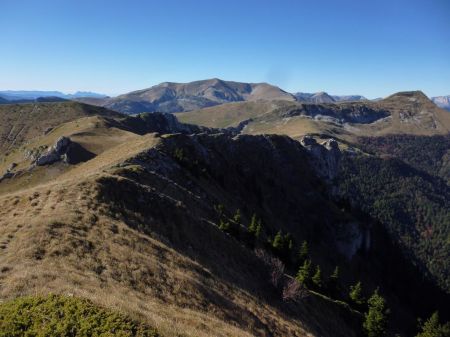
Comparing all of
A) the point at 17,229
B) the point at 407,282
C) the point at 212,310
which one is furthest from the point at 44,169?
the point at 407,282

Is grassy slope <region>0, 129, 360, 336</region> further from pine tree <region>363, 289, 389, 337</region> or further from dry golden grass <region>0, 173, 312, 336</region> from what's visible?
pine tree <region>363, 289, 389, 337</region>

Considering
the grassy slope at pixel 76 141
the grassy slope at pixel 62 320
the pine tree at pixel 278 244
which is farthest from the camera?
the grassy slope at pixel 76 141

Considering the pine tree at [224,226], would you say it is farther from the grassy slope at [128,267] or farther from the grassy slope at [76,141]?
the grassy slope at [76,141]

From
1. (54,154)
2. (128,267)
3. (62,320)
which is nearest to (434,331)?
(128,267)

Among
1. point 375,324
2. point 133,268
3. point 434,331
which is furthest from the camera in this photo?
point 434,331

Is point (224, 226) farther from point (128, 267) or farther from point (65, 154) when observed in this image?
point (65, 154)

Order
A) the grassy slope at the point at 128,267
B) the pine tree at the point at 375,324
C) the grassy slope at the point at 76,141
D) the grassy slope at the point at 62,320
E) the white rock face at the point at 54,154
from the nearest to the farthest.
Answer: the grassy slope at the point at 62,320 < the grassy slope at the point at 128,267 < the pine tree at the point at 375,324 < the grassy slope at the point at 76,141 < the white rock face at the point at 54,154

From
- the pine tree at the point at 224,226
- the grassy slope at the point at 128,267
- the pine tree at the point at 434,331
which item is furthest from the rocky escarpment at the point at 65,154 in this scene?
the pine tree at the point at 434,331

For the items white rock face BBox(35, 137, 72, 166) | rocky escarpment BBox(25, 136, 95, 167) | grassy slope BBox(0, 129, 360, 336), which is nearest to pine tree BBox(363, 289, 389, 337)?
grassy slope BBox(0, 129, 360, 336)

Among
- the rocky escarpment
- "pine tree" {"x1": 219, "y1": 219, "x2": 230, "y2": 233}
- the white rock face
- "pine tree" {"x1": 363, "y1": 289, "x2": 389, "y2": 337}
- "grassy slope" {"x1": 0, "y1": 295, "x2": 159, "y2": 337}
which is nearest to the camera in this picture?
"grassy slope" {"x1": 0, "y1": 295, "x2": 159, "y2": 337}

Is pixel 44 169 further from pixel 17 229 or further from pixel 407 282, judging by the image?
pixel 407 282

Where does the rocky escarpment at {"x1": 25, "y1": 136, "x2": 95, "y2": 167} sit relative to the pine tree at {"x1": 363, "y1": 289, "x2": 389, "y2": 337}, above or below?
above
